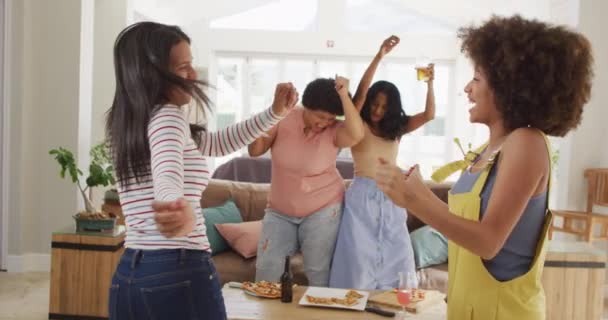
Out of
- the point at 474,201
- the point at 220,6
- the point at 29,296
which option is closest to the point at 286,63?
the point at 220,6

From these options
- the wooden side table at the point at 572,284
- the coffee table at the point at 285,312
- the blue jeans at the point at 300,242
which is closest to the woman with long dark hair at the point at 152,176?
Result: the coffee table at the point at 285,312

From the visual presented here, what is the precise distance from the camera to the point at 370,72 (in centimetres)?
301

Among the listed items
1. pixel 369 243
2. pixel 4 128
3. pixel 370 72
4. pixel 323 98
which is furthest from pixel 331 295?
pixel 4 128

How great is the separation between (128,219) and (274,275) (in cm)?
179

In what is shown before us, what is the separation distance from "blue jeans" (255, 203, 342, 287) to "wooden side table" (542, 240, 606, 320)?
131cm

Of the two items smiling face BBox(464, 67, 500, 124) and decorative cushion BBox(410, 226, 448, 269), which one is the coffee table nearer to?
decorative cushion BBox(410, 226, 448, 269)

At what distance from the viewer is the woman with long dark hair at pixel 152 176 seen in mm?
1156

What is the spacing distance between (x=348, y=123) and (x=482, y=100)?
5.07ft

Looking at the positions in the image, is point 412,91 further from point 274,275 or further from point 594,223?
point 274,275

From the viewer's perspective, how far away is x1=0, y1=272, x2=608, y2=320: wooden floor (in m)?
3.65

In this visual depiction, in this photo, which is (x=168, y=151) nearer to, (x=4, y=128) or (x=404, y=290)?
(x=404, y=290)

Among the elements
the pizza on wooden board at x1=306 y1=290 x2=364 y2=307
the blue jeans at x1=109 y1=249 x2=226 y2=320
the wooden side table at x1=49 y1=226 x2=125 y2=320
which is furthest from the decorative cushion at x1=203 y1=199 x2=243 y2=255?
the blue jeans at x1=109 y1=249 x2=226 y2=320

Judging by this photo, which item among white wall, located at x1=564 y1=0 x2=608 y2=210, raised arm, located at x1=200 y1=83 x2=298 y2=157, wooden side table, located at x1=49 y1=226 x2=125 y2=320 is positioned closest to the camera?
raised arm, located at x1=200 y1=83 x2=298 y2=157

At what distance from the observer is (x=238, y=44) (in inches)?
402
